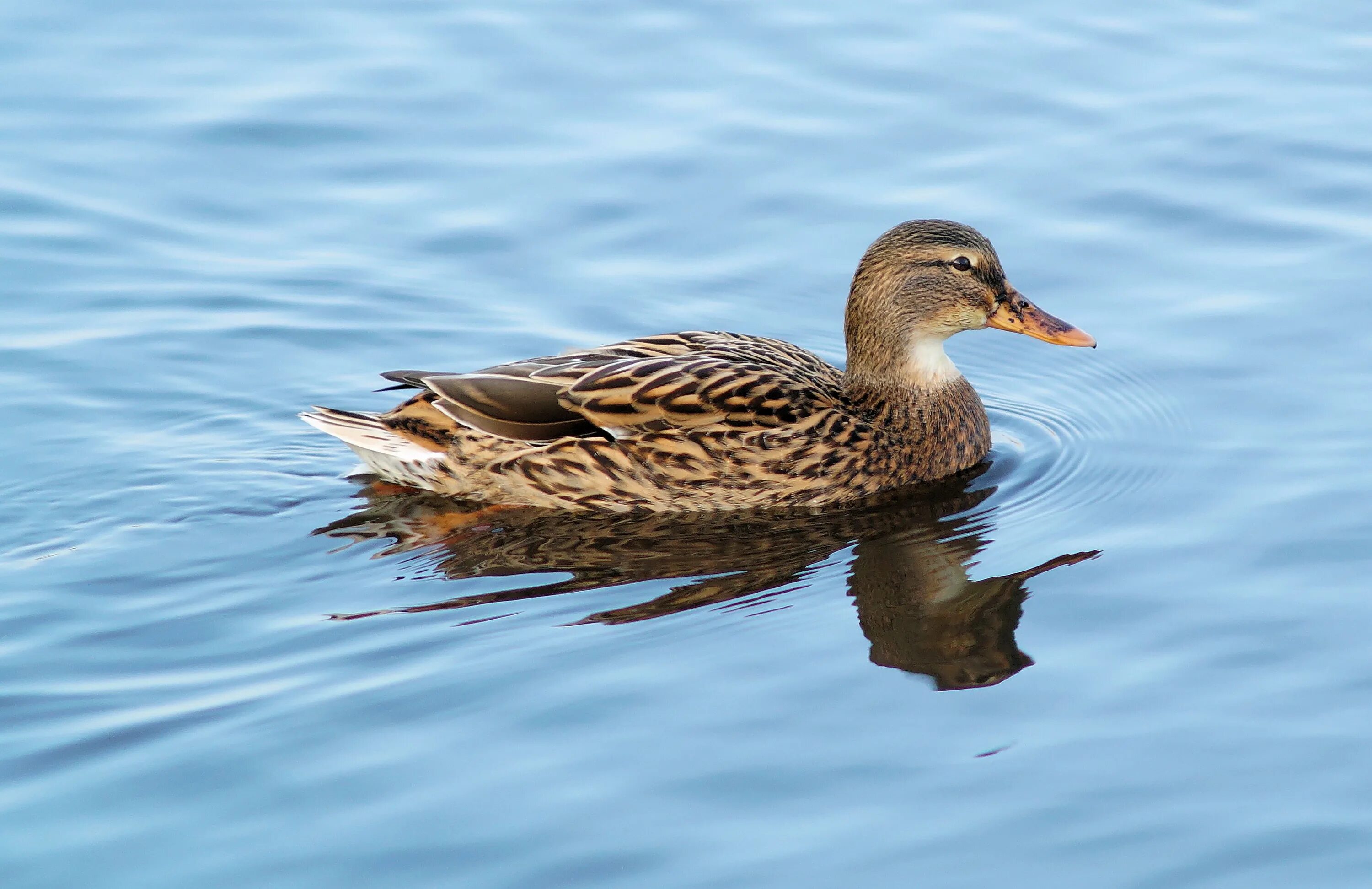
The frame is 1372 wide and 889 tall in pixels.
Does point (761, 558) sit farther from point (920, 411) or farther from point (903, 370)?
point (903, 370)

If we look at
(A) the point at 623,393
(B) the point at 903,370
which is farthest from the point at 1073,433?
(A) the point at 623,393

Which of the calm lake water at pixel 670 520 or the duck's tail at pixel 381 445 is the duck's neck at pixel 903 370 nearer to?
the calm lake water at pixel 670 520

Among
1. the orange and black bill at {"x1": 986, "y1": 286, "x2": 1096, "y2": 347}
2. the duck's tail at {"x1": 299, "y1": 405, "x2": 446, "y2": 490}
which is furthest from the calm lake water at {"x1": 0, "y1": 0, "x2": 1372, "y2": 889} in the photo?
the orange and black bill at {"x1": 986, "y1": 286, "x2": 1096, "y2": 347}

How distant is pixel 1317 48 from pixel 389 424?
8.06 metres

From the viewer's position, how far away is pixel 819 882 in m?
6.25

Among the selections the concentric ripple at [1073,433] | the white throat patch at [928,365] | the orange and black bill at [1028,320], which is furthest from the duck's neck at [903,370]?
the concentric ripple at [1073,433]

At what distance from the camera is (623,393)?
31.5 ft

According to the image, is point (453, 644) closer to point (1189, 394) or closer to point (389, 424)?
point (389, 424)

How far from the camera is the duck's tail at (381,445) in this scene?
972 cm

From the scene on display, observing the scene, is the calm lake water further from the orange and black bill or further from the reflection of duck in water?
the orange and black bill

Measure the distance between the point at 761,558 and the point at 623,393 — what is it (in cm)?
126

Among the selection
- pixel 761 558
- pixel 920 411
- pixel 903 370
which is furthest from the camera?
pixel 903 370

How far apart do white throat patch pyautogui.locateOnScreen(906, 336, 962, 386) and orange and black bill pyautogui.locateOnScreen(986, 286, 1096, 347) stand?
33cm

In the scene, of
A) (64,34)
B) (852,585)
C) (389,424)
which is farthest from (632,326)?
(64,34)
